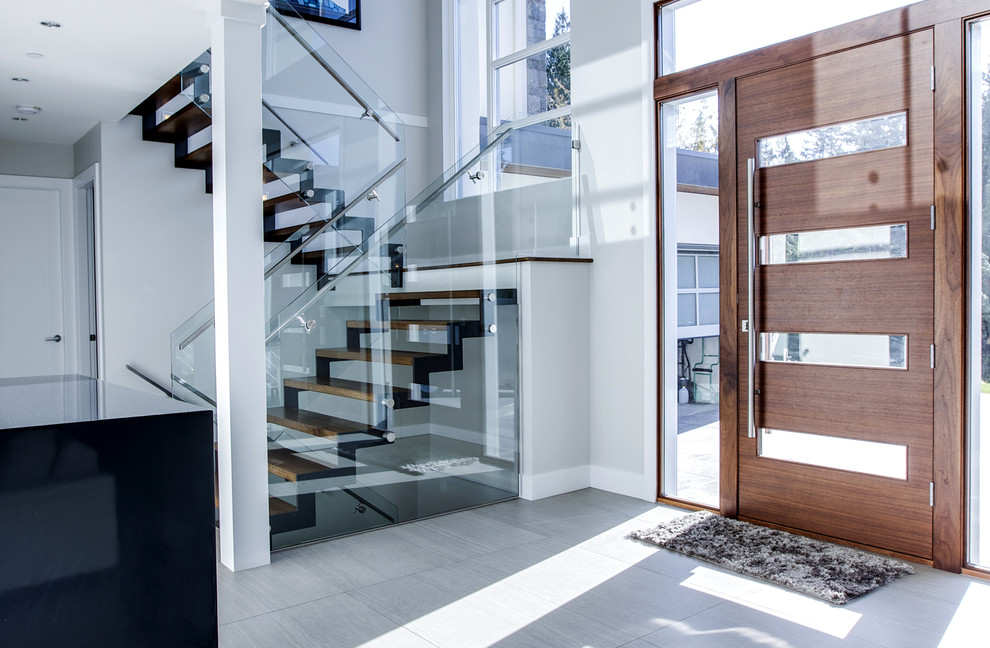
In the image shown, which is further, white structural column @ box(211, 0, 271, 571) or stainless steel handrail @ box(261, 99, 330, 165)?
stainless steel handrail @ box(261, 99, 330, 165)

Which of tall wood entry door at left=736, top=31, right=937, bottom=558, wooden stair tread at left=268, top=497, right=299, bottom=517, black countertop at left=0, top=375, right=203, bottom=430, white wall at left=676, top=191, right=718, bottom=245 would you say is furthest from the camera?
white wall at left=676, top=191, right=718, bottom=245

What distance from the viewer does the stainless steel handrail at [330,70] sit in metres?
4.17

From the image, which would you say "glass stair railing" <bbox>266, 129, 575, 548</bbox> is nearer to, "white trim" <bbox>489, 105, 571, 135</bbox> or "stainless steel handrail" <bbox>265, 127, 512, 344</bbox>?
"stainless steel handrail" <bbox>265, 127, 512, 344</bbox>

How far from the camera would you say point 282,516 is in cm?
357

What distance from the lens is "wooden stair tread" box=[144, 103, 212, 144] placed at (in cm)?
490

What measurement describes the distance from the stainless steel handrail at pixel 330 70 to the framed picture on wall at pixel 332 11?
218 centimetres

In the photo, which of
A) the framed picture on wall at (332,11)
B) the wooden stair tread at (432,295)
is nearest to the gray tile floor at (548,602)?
the wooden stair tread at (432,295)

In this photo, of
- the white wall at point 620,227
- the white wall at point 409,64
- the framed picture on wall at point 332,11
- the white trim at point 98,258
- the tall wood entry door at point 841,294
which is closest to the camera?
the tall wood entry door at point 841,294

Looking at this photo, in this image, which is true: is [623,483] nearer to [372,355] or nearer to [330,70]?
[372,355]

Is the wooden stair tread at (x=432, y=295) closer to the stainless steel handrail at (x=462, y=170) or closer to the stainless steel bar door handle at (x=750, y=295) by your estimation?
the stainless steel handrail at (x=462, y=170)

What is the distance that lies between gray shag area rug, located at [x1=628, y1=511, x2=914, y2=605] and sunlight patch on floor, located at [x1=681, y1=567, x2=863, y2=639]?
6cm

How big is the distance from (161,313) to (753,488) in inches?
167

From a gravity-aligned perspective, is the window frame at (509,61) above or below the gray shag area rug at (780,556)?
above

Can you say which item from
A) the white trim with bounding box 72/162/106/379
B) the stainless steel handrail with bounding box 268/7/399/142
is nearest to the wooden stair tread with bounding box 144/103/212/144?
the white trim with bounding box 72/162/106/379
